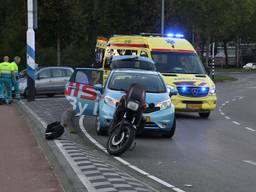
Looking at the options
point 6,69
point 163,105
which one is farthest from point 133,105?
point 6,69

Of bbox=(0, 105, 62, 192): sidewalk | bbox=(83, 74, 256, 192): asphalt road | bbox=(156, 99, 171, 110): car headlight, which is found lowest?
bbox=(83, 74, 256, 192): asphalt road

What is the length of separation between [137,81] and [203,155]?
3610mm

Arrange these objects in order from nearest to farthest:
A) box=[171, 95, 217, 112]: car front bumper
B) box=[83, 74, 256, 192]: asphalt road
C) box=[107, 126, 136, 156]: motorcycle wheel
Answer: box=[83, 74, 256, 192]: asphalt road → box=[107, 126, 136, 156]: motorcycle wheel → box=[171, 95, 217, 112]: car front bumper

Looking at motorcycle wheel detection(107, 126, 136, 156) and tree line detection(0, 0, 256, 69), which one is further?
tree line detection(0, 0, 256, 69)

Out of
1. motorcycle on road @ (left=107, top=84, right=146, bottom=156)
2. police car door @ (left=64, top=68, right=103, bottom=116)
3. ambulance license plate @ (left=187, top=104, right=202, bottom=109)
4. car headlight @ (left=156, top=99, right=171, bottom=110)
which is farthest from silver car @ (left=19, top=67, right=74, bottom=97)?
motorcycle on road @ (left=107, top=84, right=146, bottom=156)

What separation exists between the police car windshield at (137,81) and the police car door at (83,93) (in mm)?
484

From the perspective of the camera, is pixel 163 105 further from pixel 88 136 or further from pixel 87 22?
pixel 87 22

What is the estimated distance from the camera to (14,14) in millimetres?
41656

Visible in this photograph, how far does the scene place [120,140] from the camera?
11.0 meters

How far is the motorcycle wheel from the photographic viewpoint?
423 inches

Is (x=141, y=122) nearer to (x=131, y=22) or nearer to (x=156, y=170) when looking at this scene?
(x=156, y=170)

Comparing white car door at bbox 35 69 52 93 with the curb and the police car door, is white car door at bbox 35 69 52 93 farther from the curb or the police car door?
the curb

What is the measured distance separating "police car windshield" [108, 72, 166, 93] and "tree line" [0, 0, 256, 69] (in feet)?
67.7

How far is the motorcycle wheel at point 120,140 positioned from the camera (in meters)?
10.8
